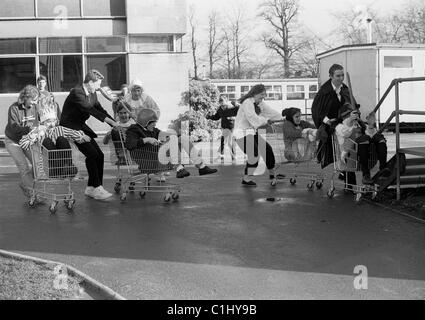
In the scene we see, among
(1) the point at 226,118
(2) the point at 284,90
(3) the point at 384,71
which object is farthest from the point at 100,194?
(2) the point at 284,90

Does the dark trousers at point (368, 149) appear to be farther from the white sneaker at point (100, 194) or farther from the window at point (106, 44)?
the window at point (106, 44)

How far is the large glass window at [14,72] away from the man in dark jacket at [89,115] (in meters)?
14.1

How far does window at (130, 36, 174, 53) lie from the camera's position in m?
23.6

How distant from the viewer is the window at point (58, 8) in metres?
23.2

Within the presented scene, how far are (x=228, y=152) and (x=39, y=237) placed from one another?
11.2 meters

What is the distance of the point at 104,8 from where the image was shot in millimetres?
23391

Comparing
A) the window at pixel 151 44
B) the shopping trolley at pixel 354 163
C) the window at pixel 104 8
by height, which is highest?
the window at pixel 104 8

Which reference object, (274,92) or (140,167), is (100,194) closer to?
(140,167)

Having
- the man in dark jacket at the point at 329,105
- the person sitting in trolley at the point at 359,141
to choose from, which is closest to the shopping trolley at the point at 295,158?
the man in dark jacket at the point at 329,105

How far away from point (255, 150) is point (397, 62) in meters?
16.6

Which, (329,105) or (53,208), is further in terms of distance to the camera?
(329,105)

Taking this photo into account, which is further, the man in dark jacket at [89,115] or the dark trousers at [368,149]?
the man in dark jacket at [89,115]

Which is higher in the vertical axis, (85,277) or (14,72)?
(14,72)
